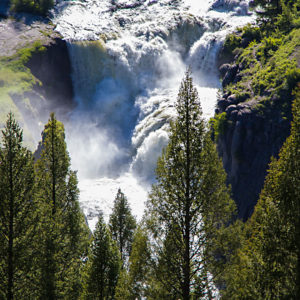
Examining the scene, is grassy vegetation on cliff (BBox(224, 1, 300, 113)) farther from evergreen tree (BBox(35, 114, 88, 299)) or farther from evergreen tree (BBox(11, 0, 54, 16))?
evergreen tree (BBox(11, 0, 54, 16))

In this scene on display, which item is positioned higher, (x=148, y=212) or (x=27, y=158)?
(x=27, y=158)

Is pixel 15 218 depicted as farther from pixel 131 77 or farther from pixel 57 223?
pixel 131 77

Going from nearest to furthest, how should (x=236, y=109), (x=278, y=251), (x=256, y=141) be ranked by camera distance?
(x=278, y=251), (x=256, y=141), (x=236, y=109)

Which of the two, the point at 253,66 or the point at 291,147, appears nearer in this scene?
the point at 291,147

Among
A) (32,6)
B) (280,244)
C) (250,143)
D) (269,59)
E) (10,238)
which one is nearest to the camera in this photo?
(280,244)

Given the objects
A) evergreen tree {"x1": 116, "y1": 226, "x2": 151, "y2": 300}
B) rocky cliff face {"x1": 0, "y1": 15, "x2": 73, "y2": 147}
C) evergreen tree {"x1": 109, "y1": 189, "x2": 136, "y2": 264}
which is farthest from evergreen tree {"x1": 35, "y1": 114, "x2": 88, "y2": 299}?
rocky cliff face {"x1": 0, "y1": 15, "x2": 73, "y2": 147}

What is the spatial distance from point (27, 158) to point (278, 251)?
487 inches

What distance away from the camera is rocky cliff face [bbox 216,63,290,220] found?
37969 millimetres

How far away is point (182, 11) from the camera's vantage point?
8800cm

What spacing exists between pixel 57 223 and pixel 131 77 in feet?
197

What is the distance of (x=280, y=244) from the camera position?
33.3ft

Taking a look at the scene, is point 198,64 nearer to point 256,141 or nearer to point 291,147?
point 256,141

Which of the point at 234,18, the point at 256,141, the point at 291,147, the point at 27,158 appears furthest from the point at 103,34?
the point at 291,147

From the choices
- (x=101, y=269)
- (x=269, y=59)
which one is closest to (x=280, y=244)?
(x=101, y=269)
